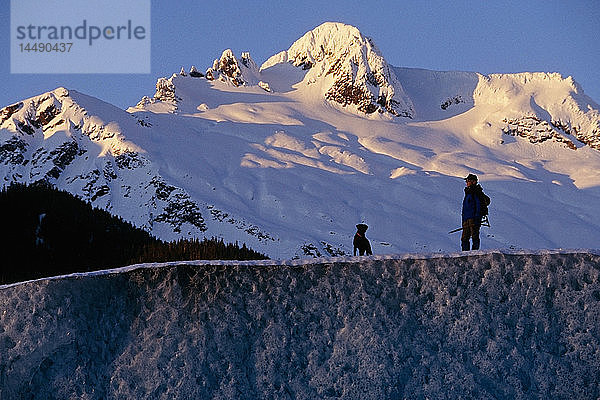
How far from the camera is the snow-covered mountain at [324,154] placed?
93375 mm

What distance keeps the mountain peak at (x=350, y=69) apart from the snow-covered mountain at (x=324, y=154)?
2.25ft

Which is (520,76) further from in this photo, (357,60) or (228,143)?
(228,143)

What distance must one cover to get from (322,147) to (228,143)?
43.5 ft

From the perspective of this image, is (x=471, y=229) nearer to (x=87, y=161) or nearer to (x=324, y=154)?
(x=324, y=154)

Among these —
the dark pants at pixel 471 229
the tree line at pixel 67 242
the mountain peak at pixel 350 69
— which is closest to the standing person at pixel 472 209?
the dark pants at pixel 471 229

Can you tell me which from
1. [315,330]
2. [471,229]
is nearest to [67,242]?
[315,330]

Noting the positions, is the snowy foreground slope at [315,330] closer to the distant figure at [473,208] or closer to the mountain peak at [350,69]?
the distant figure at [473,208]

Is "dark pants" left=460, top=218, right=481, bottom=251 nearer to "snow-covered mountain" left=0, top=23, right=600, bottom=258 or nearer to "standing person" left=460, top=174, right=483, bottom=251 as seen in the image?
"standing person" left=460, top=174, right=483, bottom=251

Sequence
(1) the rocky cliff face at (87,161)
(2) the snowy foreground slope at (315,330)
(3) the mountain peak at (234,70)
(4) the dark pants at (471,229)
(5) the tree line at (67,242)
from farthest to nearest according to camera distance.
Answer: (3) the mountain peak at (234,70) < (1) the rocky cliff face at (87,161) < (4) the dark pants at (471,229) < (5) the tree line at (67,242) < (2) the snowy foreground slope at (315,330)

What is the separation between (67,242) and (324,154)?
98.3m

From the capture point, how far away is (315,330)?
374 inches

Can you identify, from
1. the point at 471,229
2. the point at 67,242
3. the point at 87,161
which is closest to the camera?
the point at 471,229

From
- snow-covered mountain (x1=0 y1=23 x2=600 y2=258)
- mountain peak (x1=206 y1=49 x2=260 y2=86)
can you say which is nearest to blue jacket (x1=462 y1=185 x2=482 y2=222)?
snow-covered mountain (x1=0 y1=23 x2=600 y2=258)

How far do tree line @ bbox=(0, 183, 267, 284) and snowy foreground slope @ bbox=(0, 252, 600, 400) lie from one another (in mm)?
2098
